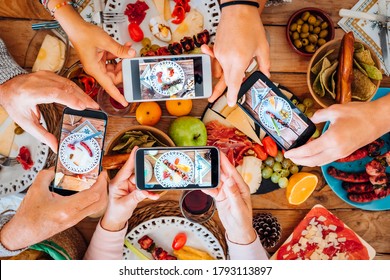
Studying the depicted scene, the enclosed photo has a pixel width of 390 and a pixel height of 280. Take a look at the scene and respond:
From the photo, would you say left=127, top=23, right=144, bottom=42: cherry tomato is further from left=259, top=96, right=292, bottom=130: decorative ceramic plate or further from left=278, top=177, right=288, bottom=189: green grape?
left=278, top=177, right=288, bottom=189: green grape

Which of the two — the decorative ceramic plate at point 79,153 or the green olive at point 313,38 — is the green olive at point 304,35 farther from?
the decorative ceramic plate at point 79,153

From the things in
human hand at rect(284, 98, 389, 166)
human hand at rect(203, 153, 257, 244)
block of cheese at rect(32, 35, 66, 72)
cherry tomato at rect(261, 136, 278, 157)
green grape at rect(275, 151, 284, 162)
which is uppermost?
block of cheese at rect(32, 35, 66, 72)

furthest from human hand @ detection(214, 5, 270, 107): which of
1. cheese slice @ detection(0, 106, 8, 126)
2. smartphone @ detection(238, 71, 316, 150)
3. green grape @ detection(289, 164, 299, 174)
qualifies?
cheese slice @ detection(0, 106, 8, 126)

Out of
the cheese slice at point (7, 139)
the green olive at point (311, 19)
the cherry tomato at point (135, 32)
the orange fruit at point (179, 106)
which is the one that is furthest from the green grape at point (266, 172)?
the cheese slice at point (7, 139)

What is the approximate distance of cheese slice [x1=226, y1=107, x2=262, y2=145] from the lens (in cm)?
158

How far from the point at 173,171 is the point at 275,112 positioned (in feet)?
1.34

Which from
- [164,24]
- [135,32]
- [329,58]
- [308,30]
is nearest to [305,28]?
[308,30]

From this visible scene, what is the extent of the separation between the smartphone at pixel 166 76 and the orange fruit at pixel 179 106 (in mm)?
65

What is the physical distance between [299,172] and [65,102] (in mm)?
885

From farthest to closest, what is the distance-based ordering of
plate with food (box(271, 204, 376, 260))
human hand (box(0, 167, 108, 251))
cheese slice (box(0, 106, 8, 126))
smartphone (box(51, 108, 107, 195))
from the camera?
plate with food (box(271, 204, 376, 260)), cheese slice (box(0, 106, 8, 126)), smartphone (box(51, 108, 107, 195)), human hand (box(0, 167, 108, 251))

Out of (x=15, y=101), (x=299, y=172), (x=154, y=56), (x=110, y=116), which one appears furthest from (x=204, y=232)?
(x=15, y=101)

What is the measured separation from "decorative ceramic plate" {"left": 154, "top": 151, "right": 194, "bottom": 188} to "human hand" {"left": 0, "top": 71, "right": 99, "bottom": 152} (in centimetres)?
30

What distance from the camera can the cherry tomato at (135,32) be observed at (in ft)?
A: 5.00
